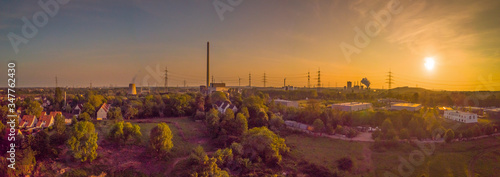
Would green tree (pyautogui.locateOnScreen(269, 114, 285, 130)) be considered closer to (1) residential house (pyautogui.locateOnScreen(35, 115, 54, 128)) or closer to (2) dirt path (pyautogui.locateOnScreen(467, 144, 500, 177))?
(2) dirt path (pyautogui.locateOnScreen(467, 144, 500, 177))

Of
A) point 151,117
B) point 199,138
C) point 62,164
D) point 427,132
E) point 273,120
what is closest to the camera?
point 62,164

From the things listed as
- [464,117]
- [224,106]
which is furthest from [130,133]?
[464,117]

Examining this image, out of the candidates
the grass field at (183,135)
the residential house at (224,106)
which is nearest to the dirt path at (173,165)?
the grass field at (183,135)

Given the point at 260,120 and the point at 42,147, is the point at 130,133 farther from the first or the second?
the point at 260,120

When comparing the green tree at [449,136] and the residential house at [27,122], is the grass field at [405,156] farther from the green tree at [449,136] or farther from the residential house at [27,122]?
the residential house at [27,122]

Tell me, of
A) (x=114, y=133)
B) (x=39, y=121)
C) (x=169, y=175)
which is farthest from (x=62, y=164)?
(x=39, y=121)

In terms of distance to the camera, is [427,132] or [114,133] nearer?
[114,133]

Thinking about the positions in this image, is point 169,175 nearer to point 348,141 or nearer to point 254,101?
point 348,141
